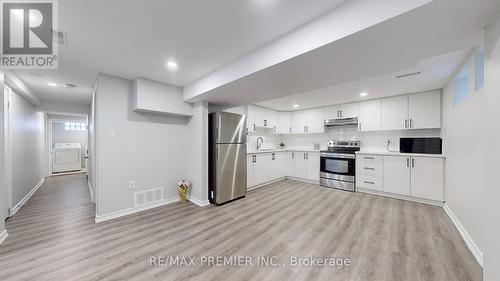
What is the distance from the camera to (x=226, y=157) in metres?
3.46

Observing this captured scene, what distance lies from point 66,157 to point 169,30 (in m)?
8.17

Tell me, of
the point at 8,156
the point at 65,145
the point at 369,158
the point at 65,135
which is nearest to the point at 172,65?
the point at 8,156

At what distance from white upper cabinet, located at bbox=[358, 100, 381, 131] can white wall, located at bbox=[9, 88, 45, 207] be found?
6.80 metres

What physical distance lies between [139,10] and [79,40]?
961 mm

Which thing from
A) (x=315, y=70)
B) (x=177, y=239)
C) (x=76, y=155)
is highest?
(x=315, y=70)

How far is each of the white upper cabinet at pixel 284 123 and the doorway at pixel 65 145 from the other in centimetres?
675

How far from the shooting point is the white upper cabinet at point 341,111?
4418 millimetres

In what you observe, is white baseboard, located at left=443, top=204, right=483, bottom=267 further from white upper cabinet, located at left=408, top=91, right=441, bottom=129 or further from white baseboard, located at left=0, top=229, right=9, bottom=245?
white baseboard, located at left=0, top=229, right=9, bottom=245

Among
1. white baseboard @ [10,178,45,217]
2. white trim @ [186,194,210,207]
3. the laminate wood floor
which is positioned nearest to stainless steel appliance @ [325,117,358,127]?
the laminate wood floor

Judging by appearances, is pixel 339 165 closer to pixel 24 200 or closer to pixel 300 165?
pixel 300 165

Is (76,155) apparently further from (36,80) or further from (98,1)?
(98,1)

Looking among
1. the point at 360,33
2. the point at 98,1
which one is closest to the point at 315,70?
the point at 360,33

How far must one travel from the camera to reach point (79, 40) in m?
1.80

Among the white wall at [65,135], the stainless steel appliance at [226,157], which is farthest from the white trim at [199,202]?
the white wall at [65,135]
